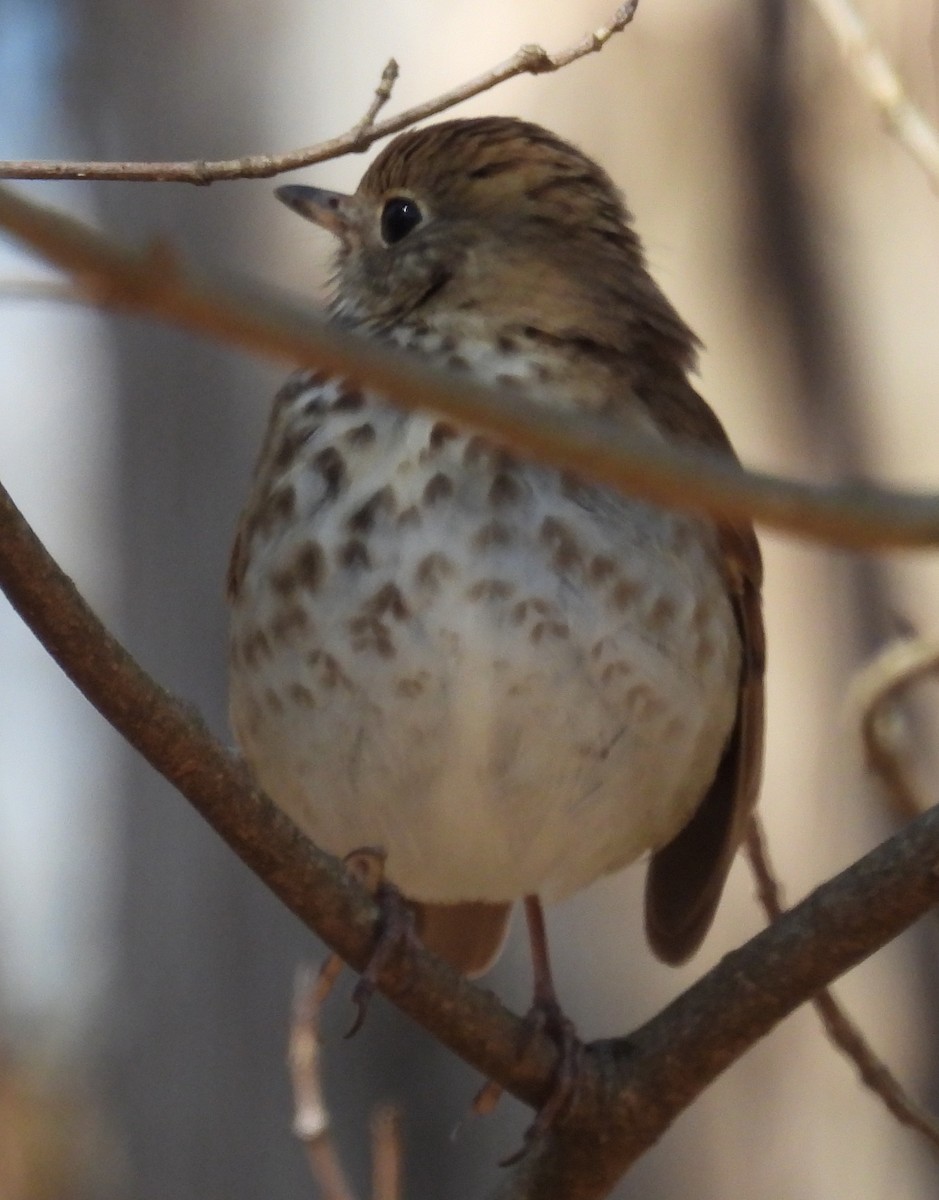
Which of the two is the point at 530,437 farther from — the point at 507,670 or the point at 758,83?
the point at 758,83

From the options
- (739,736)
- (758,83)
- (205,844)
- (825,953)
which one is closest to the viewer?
(825,953)

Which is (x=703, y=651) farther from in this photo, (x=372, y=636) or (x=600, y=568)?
(x=372, y=636)

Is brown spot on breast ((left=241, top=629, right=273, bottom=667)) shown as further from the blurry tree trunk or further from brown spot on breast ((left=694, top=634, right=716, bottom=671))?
the blurry tree trunk

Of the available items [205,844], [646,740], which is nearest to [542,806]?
[646,740]

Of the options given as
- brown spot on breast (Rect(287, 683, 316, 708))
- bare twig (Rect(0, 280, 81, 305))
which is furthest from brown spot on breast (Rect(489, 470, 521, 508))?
bare twig (Rect(0, 280, 81, 305))

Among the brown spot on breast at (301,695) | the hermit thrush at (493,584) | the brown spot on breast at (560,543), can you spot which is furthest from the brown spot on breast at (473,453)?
the brown spot on breast at (301,695)

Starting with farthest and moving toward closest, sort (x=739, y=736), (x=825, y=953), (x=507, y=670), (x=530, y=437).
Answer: (x=739, y=736) → (x=507, y=670) → (x=825, y=953) → (x=530, y=437)

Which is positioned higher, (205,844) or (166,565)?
(166,565)
